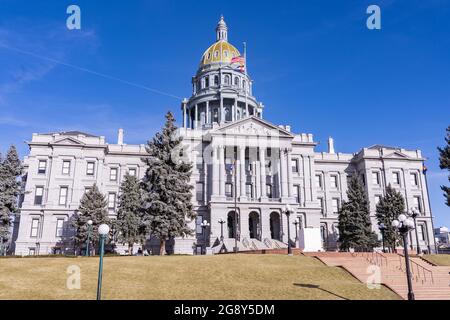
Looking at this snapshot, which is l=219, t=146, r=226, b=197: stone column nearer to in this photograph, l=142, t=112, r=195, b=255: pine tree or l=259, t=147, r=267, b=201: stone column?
l=259, t=147, r=267, b=201: stone column

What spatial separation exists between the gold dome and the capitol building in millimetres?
16157

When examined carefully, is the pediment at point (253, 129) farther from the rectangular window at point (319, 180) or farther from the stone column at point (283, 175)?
the rectangular window at point (319, 180)

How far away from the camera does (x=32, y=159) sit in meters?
58.3

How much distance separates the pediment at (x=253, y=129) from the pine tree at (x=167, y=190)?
53.8 ft

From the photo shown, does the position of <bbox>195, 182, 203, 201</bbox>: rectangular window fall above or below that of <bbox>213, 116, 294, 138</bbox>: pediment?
below

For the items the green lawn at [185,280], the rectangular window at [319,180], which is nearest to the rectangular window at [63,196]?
the green lawn at [185,280]

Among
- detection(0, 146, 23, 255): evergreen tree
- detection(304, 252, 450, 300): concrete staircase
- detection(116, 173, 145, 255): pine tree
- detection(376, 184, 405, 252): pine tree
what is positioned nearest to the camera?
detection(304, 252, 450, 300): concrete staircase

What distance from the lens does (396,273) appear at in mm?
24859

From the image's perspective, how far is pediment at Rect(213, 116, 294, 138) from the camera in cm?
5822

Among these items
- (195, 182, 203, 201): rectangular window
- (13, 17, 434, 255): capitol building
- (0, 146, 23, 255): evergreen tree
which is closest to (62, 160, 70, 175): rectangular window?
(13, 17, 434, 255): capitol building

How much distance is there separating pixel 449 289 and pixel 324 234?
1701 inches

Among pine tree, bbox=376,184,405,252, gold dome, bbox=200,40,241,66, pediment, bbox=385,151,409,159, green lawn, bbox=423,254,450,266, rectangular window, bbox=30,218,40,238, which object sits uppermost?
gold dome, bbox=200,40,241,66

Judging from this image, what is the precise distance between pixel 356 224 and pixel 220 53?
46525mm
